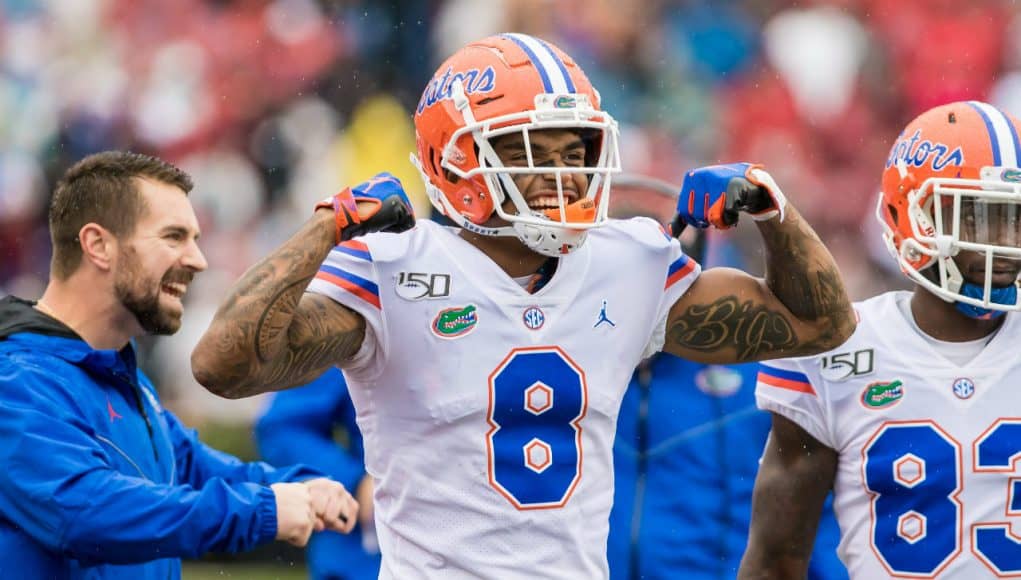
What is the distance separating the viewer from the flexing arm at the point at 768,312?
10.7 ft

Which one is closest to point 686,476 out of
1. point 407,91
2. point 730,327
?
point 730,327

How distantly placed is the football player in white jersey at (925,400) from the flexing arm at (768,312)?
0.89ft

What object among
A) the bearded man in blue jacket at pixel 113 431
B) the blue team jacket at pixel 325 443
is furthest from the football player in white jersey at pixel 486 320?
the blue team jacket at pixel 325 443

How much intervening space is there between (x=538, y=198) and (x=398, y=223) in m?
0.29

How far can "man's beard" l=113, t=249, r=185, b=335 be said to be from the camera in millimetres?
3434

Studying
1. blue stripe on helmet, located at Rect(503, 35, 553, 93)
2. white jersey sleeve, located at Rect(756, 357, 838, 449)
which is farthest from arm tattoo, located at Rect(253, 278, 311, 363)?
white jersey sleeve, located at Rect(756, 357, 838, 449)

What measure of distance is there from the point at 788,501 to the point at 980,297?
0.65 m

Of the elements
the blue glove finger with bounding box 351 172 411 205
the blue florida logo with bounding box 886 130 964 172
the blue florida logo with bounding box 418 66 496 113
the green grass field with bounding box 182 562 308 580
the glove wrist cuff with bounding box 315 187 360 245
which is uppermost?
the blue florida logo with bounding box 418 66 496 113

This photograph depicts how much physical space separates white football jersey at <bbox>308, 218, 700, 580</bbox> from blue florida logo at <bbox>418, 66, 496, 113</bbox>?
30cm

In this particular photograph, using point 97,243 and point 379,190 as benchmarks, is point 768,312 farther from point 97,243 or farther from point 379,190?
point 97,243

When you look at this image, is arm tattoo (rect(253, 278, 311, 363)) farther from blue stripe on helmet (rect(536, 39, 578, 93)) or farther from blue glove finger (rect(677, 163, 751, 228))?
blue glove finger (rect(677, 163, 751, 228))

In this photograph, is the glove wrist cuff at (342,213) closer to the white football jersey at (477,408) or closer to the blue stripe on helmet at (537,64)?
the white football jersey at (477,408)

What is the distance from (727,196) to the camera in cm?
307

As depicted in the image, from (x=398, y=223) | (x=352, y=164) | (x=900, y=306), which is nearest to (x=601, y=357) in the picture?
(x=398, y=223)
